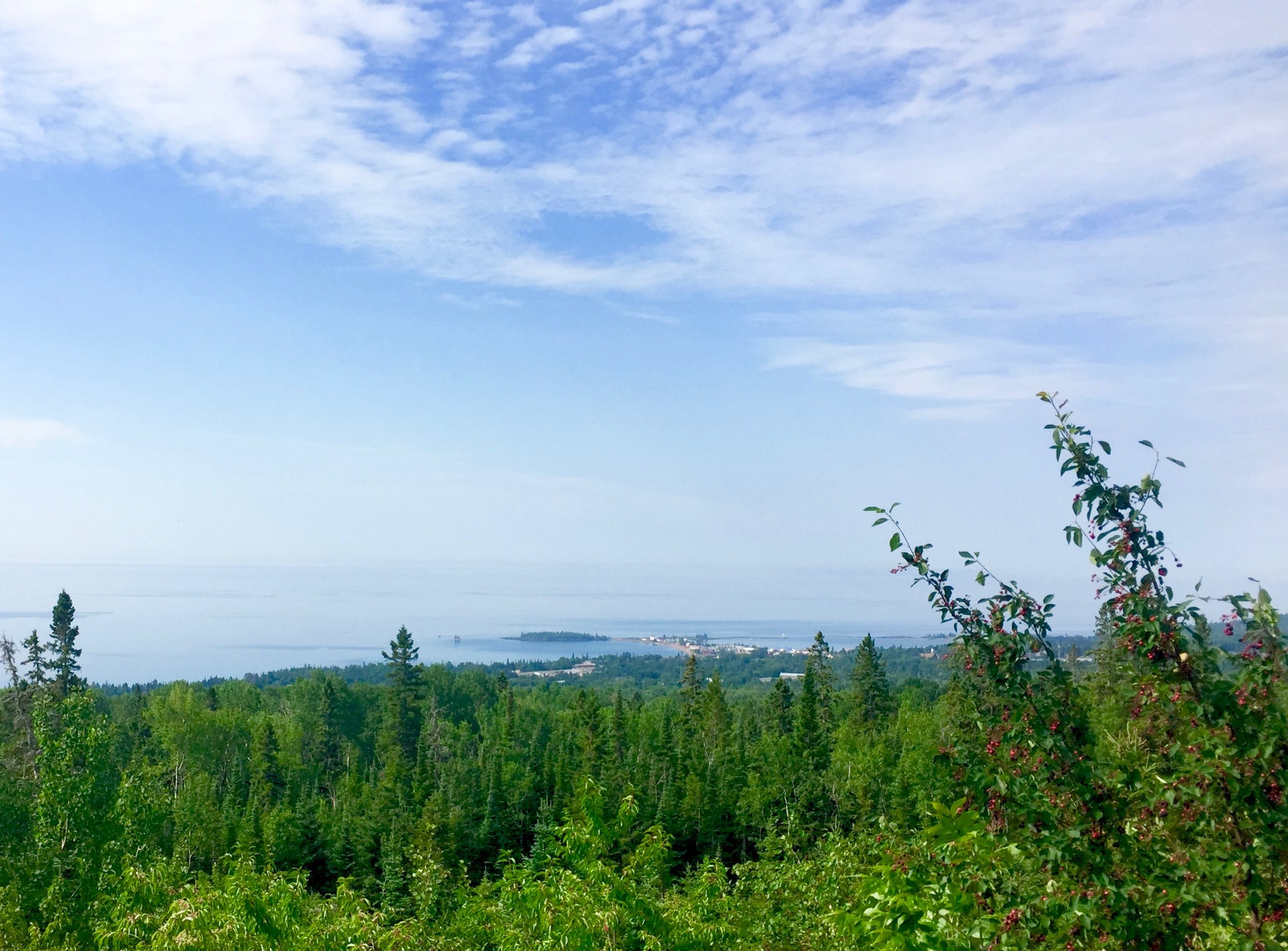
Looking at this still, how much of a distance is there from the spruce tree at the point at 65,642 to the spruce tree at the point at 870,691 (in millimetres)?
42654

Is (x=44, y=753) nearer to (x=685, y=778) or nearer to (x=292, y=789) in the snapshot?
(x=685, y=778)

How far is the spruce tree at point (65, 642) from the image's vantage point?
4831 centimetres

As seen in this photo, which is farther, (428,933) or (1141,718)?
(428,933)

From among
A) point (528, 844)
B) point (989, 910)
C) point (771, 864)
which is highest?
point (989, 910)

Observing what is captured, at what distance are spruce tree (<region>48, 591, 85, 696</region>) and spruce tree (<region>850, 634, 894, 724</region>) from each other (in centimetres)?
4265

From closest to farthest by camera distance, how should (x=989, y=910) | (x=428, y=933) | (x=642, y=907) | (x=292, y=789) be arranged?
(x=989, y=910) < (x=642, y=907) < (x=428, y=933) < (x=292, y=789)

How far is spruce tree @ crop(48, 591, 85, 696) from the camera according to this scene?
159 ft

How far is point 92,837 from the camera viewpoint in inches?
768

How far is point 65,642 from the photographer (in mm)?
51250

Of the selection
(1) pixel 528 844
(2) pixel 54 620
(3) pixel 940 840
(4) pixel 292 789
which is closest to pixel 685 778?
(1) pixel 528 844

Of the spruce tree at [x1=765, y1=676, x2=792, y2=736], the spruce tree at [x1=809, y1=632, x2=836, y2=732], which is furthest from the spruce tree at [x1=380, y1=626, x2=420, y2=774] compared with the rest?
the spruce tree at [x1=809, y1=632, x2=836, y2=732]

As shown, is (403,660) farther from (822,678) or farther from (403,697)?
(822,678)

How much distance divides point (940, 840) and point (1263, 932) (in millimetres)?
4388

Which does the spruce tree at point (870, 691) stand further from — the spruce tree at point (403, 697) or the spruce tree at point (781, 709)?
the spruce tree at point (403, 697)
